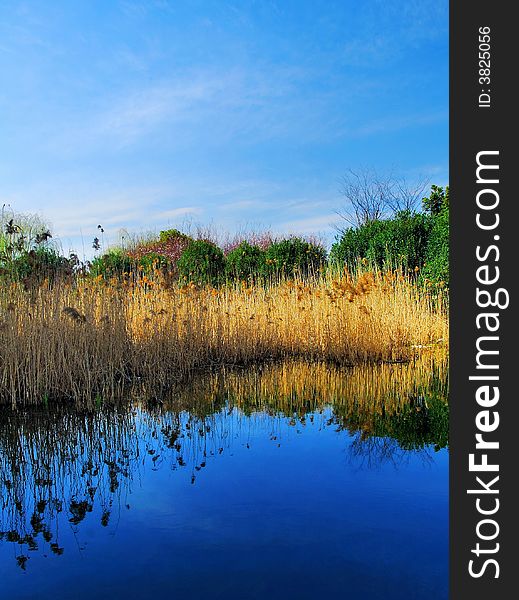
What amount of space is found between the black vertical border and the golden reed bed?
146 inches

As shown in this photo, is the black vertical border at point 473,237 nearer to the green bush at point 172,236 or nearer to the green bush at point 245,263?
the green bush at point 245,263

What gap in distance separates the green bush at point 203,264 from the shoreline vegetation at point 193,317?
0.05 metres

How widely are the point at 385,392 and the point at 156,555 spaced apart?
146 inches

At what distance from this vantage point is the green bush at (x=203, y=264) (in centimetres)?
1157

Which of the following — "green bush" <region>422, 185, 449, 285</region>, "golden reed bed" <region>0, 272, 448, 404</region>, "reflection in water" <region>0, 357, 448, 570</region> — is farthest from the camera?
"green bush" <region>422, 185, 449, 285</region>

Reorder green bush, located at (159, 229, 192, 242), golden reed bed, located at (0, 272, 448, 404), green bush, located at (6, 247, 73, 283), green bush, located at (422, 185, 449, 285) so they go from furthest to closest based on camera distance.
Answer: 1. green bush, located at (159, 229, 192, 242)
2. green bush, located at (422, 185, 449, 285)
3. green bush, located at (6, 247, 73, 283)
4. golden reed bed, located at (0, 272, 448, 404)

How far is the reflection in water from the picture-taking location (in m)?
2.92

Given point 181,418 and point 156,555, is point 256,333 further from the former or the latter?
point 156,555

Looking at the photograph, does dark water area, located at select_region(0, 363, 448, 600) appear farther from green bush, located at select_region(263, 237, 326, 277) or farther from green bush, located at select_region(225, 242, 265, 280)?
green bush, located at select_region(225, 242, 265, 280)

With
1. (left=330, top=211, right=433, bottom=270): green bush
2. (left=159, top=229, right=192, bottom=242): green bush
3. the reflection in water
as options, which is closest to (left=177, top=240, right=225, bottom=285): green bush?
(left=330, top=211, right=433, bottom=270): green bush

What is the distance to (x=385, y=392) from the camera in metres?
→ 5.65

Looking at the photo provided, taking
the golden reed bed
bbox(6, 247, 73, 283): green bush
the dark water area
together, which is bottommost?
the dark water area

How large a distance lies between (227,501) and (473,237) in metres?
1.72

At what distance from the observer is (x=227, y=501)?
2.89 metres
